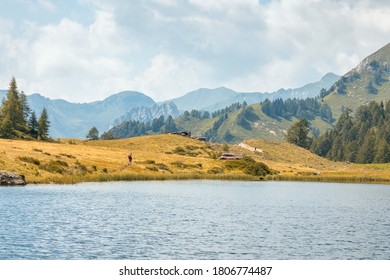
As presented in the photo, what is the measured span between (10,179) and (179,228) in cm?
4798

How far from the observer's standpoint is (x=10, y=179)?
88.8 m

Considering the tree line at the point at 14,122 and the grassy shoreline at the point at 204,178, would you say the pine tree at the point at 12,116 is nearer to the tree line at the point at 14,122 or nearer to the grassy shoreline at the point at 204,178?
the tree line at the point at 14,122

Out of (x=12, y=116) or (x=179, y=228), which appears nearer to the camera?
(x=179, y=228)

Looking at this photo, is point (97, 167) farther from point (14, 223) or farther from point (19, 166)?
point (14, 223)

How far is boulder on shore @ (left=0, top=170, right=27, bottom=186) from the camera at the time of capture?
3474 inches

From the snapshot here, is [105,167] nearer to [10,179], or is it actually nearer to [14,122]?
[10,179]

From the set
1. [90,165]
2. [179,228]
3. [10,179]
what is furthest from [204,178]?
[179,228]

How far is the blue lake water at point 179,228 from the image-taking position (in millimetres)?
40031

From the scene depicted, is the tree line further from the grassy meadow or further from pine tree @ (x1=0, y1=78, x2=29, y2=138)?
the grassy meadow

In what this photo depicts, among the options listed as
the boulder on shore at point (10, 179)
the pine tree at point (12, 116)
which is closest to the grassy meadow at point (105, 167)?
the boulder on shore at point (10, 179)

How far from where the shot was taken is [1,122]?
579 ft

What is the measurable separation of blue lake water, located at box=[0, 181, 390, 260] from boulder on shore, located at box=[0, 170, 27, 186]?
870 cm
